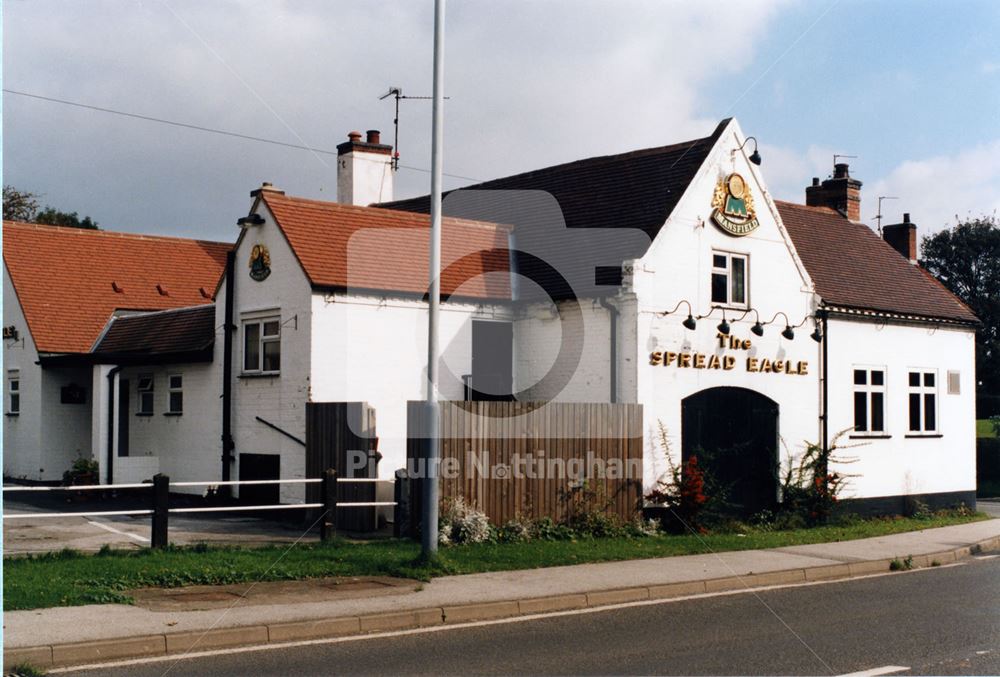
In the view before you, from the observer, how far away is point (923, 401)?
2552 centimetres

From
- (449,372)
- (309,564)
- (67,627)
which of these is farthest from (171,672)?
(449,372)

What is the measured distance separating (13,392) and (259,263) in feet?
41.5

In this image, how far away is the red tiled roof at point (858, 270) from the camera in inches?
957

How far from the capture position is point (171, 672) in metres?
8.62

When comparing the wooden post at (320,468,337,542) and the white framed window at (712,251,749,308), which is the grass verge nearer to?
the wooden post at (320,468,337,542)

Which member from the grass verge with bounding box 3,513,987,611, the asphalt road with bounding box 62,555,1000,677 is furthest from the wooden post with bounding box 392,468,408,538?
the asphalt road with bounding box 62,555,1000,677

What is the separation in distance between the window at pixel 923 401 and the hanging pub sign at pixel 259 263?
49.5 feet

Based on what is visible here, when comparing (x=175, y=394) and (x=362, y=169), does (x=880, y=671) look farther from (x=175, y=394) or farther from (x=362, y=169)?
(x=362, y=169)

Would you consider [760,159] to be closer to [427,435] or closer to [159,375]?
[427,435]

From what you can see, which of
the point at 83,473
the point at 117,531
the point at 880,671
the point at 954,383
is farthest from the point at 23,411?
the point at 880,671

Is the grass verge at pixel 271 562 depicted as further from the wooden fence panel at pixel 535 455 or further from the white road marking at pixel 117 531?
the white road marking at pixel 117 531

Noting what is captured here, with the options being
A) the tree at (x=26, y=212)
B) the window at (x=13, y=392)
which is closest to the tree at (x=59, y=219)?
the tree at (x=26, y=212)

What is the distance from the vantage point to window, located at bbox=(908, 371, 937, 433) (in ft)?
82.9

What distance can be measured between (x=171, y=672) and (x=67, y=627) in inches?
67.0
